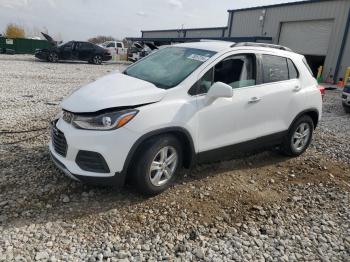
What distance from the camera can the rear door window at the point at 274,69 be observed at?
483cm

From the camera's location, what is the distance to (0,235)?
3.14m

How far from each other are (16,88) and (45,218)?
8.41 meters

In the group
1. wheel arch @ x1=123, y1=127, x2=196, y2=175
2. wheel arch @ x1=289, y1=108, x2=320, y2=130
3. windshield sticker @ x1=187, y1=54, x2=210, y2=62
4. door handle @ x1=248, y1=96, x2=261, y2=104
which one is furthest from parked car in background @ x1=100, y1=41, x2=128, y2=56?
wheel arch @ x1=123, y1=127, x2=196, y2=175

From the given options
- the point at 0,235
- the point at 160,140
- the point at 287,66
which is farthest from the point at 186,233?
the point at 287,66

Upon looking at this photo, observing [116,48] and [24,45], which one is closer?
[24,45]

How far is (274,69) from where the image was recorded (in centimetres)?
500

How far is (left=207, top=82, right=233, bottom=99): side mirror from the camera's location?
3.92 meters

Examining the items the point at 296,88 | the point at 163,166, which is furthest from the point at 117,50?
the point at 163,166

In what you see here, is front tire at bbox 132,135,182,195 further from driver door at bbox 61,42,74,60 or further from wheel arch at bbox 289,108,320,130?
driver door at bbox 61,42,74,60

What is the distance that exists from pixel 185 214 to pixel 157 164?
64 centimetres

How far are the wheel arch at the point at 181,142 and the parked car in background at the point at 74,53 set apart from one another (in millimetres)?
20768

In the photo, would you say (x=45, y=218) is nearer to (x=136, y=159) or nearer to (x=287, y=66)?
(x=136, y=159)

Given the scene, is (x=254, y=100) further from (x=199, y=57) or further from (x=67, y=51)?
(x=67, y=51)

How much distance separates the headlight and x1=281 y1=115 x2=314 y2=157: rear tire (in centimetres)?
294
